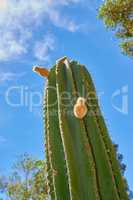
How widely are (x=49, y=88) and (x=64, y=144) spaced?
54cm

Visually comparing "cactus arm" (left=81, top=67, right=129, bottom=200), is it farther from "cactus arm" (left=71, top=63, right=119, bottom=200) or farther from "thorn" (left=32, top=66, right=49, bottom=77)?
"thorn" (left=32, top=66, right=49, bottom=77)

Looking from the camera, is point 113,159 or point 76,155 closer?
point 76,155

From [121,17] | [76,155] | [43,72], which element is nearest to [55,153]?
[76,155]

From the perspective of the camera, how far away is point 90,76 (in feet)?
10.4

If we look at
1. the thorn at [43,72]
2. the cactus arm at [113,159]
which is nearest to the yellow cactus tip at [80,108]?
the cactus arm at [113,159]

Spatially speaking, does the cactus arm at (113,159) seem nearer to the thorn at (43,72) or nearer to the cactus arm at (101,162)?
the cactus arm at (101,162)

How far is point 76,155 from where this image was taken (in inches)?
101

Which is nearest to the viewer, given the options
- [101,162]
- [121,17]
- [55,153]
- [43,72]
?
[101,162]

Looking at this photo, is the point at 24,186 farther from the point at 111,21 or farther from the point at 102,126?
the point at 102,126

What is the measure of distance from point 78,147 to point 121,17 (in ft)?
40.4

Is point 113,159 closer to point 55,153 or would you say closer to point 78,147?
point 78,147

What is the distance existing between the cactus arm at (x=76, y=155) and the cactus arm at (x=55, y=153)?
0.07 metres

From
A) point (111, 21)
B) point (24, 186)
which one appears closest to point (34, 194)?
point (24, 186)

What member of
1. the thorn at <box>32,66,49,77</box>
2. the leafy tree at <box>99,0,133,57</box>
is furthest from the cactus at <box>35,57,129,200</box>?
the leafy tree at <box>99,0,133,57</box>
